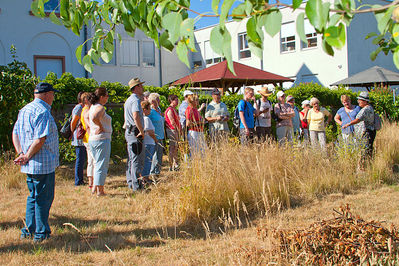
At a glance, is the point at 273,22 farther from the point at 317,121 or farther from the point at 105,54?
the point at 317,121

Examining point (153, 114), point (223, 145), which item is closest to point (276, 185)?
point (223, 145)

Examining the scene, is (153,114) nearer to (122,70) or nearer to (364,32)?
(122,70)

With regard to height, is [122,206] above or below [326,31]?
below

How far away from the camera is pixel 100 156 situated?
6340 millimetres

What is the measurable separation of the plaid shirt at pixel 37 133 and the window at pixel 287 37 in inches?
919

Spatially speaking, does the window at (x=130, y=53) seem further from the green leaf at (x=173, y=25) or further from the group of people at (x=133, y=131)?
the green leaf at (x=173, y=25)

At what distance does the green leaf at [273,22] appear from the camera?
1.58 meters

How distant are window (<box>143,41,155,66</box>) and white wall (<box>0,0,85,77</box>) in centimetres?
696

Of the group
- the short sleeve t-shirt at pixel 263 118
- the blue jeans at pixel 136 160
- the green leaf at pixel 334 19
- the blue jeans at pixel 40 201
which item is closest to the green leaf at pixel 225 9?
the green leaf at pixel 334 19

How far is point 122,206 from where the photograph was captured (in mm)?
5809

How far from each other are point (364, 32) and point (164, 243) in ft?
79.4

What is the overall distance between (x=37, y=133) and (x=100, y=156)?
2175 mm

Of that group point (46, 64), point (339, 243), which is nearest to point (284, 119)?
point (339, 243)

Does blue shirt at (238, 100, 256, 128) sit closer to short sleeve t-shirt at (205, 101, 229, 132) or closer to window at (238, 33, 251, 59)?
short sleeve t-shirt at (205, 101, 229, 132)
